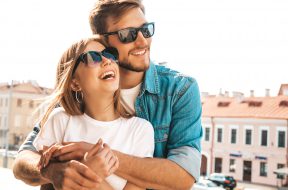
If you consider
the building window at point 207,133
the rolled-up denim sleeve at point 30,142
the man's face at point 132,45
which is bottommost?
the building window at point 207,133

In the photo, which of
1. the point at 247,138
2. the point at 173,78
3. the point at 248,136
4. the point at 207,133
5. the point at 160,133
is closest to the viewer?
the point at 160,133

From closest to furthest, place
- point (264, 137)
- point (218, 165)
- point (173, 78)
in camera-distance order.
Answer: point (173, 78), point (264, 137), point (218, 165)

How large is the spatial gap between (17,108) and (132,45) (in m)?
40.4

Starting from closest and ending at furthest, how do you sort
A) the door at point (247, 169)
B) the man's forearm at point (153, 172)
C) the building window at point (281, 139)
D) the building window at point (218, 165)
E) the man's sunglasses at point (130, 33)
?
1. the man's forearm at point (153, 172)
2. the man's sunglasses at point (130, 33)
3. the building window at point (281, 139)
4. the door at point (247, 169)
5. the building window at point (218, 165)

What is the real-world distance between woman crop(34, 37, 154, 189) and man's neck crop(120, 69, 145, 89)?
20 centimetres

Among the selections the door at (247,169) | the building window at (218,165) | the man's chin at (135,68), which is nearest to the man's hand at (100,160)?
the man's chin at (135,68)

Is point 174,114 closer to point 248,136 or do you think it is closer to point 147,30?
point 147,30

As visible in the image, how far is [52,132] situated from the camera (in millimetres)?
1714

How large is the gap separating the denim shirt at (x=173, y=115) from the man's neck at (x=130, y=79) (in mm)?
55

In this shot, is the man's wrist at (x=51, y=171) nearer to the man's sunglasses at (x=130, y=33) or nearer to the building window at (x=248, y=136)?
the man's sunglasses at (x=130, y=33)

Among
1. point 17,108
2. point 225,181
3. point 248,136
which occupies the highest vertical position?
point 248,136

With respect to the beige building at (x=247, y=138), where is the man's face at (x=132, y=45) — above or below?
above

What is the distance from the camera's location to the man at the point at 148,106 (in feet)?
5.23

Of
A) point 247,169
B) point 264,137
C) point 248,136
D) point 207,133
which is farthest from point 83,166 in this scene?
point 207,133
